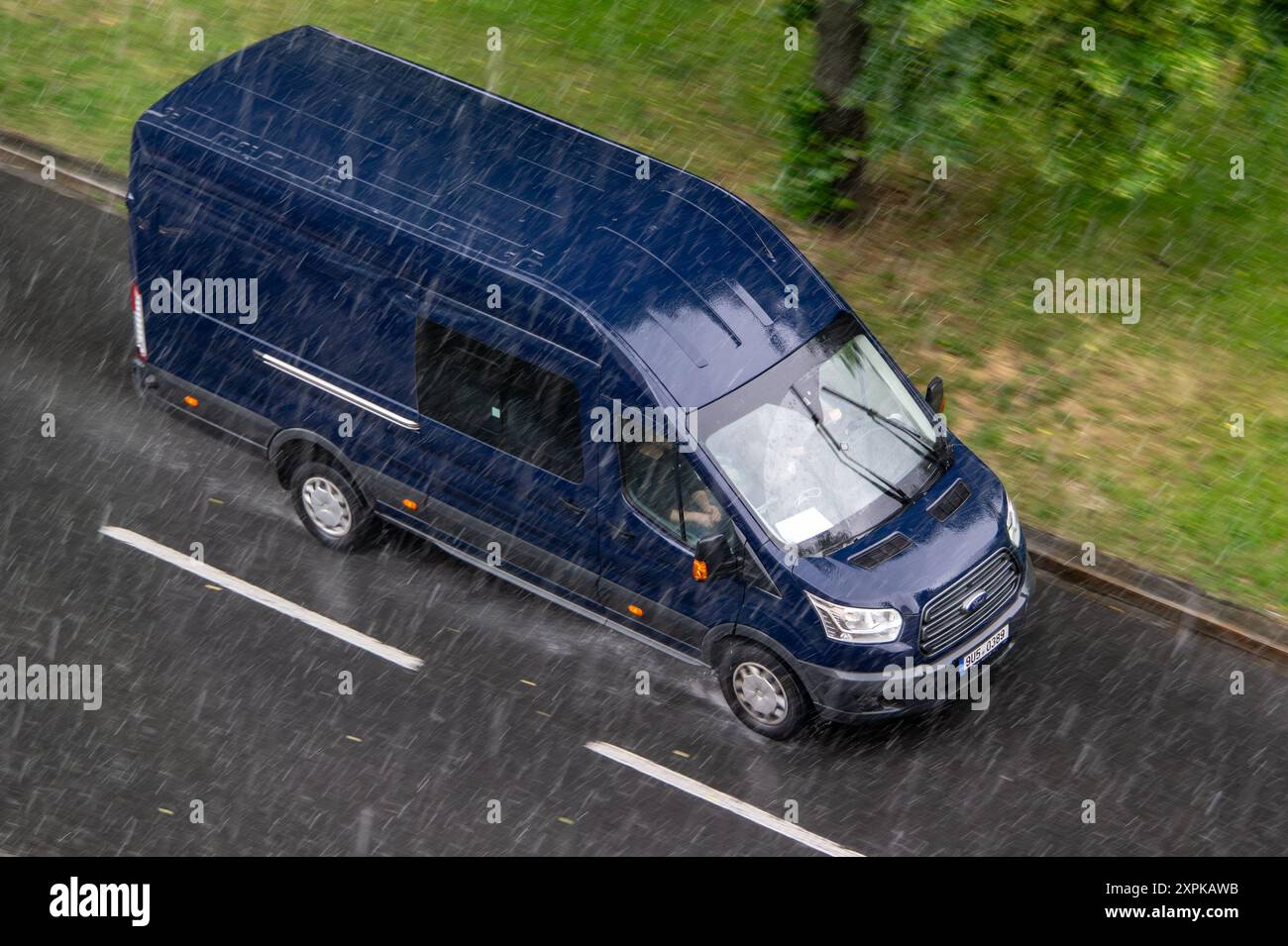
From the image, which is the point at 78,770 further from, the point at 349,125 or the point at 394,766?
the point at 349,125

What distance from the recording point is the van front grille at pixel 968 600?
11.0 m

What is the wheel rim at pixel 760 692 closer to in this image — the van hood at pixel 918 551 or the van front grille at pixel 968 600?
the van hood at pixel 918 551

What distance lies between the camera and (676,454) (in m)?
10.9

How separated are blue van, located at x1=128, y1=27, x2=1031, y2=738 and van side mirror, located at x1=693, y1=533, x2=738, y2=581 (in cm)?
2

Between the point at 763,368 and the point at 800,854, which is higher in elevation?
the point at 763,368

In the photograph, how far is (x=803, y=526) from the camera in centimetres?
1098

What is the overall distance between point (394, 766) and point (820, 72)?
22.2 feet

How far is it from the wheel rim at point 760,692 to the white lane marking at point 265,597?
2147 millimetres

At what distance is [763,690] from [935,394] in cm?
227

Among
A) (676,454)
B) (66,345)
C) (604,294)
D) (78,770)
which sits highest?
(604,294)

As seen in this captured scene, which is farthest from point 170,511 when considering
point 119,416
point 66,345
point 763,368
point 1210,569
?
point 1210,569

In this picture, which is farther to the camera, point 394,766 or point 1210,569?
point 1210,569

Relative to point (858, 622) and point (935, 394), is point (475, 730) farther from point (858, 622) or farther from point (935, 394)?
point (935, 394)

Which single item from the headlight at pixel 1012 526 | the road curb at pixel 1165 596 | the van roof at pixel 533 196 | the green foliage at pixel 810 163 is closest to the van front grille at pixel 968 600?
the headlight at pixel 1012 526
